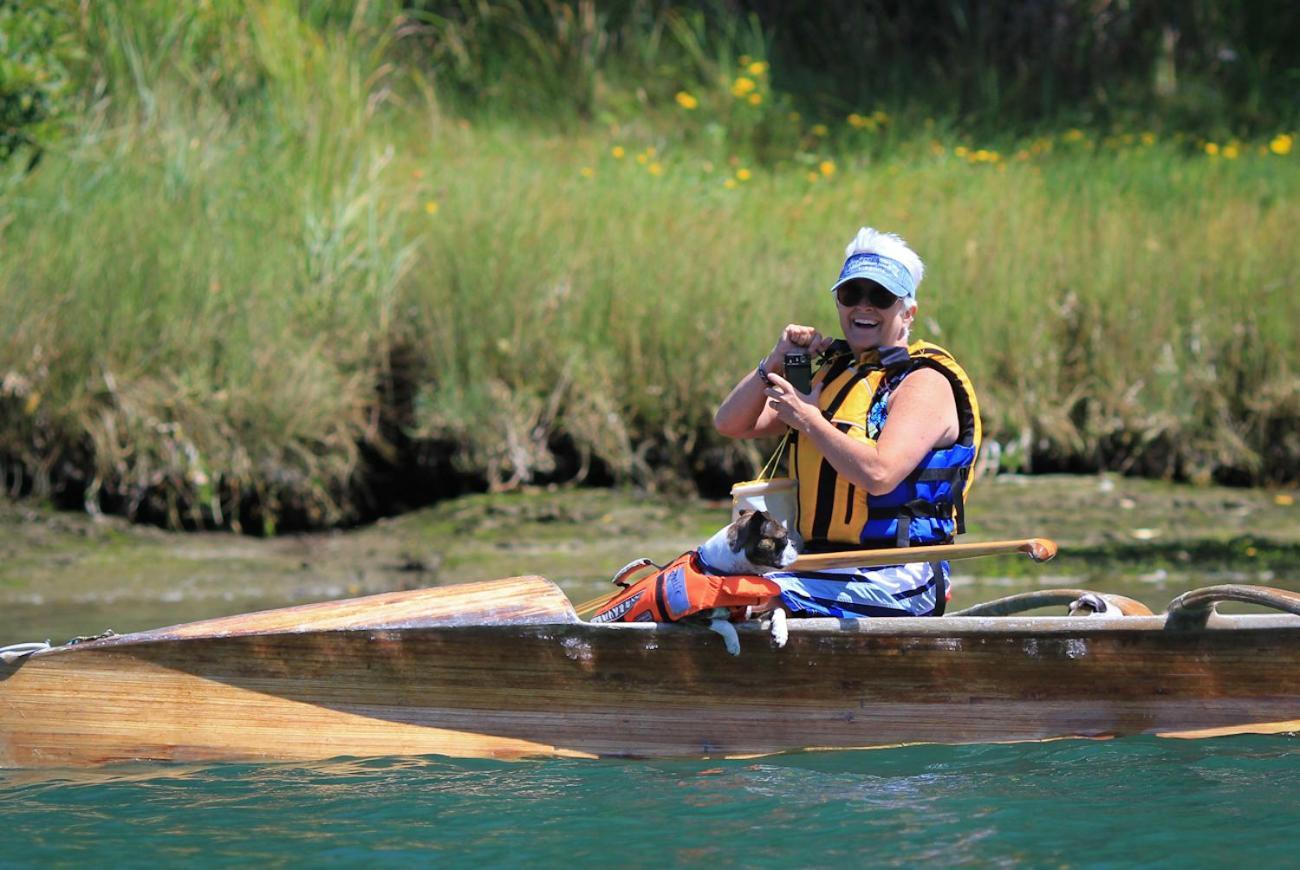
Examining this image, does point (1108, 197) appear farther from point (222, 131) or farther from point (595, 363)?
point (222, 131)

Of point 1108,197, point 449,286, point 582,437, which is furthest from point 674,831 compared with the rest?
point 1108,197

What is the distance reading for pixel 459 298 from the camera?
31.1 feet

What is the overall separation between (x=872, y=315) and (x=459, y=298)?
4856mm

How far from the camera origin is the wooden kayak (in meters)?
5.09

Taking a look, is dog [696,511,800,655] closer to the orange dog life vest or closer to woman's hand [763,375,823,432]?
the orange dog life vest

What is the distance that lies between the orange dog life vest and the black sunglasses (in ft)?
2.90

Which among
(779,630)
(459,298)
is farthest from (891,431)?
(459,298)

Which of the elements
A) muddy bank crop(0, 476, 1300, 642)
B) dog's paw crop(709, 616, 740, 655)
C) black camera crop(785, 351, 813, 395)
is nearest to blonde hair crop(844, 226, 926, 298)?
black camera crop(785, 351, 813, 395)

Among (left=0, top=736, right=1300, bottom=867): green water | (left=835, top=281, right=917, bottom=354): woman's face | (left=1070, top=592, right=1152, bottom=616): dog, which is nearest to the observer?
(left=0, top=736, right=1300, bottom=867): green water

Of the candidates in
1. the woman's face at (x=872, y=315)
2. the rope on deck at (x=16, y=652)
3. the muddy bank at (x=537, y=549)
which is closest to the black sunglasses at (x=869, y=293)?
the woman's face at (x=872, y=315)

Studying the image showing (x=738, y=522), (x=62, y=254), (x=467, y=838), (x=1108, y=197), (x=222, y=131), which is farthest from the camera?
(x=1108, y=197)

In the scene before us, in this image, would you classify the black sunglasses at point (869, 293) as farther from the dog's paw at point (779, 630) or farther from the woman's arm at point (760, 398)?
the dog's paw at point (779, 630)

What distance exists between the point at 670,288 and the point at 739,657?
4645 mm

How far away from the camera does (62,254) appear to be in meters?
8.94
